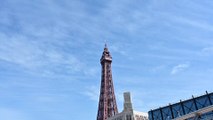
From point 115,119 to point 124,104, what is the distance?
11.1 m

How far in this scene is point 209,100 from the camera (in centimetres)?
7988

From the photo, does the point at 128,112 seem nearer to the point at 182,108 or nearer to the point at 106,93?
the point at 182,108

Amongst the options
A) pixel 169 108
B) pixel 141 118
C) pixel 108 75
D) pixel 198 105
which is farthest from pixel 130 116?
pixel 108 75

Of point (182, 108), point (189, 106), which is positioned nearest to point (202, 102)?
point (189, 106)

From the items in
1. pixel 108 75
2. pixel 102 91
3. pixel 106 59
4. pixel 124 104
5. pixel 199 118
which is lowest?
pixel 199 118

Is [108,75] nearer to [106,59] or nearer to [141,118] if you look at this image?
[106,59]

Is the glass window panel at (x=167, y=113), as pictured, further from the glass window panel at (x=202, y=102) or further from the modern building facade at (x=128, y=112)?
the modern building facade at (x=128, y=112)

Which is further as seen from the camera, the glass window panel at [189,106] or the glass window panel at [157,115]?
the glass window panel at [157,115]

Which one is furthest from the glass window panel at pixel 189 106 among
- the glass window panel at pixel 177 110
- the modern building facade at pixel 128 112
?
the modern building facade at pixel 128 112

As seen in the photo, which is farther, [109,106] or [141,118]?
[109,106]

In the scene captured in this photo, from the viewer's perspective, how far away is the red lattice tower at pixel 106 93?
150188mm

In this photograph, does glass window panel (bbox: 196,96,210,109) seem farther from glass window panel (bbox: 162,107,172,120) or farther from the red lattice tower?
the red lattice tower

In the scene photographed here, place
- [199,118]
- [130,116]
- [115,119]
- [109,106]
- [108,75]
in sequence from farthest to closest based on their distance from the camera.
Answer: [108,75], [109,106], [115,119], [130,116], [199,118]

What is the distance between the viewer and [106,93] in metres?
158
